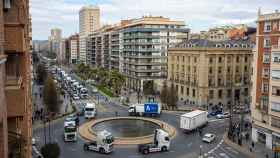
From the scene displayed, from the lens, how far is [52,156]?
36.1 meters

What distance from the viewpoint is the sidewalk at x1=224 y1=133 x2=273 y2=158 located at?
4343cm

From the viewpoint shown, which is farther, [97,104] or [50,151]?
[97,104]

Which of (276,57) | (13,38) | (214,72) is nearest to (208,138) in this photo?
(276,57)

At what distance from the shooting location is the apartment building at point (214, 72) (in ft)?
263

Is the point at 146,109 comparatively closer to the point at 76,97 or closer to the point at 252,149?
the point at 252,149

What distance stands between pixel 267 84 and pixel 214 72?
33549 mm

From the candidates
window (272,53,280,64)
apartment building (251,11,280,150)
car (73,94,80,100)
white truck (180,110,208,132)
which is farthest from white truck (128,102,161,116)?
car (73,94,80,100)

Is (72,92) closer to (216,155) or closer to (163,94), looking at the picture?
(163,94)

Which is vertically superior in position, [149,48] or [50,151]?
[149,48]

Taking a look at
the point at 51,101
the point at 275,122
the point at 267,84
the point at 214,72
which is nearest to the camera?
the point at 275,122

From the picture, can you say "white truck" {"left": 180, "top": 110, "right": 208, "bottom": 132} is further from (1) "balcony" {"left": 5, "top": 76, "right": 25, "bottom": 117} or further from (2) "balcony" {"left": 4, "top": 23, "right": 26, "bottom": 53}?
(2) "balcony" {"left": 4, "top": 23, "right": 26, "bottom": 53}

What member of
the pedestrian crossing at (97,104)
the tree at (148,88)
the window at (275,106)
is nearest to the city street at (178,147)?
the window at (275,106)

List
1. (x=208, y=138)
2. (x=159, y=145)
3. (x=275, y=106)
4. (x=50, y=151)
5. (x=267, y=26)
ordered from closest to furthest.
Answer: (x=50, y=151), (x=159, y=145), (x=275, y=106), (x=267, y=26), (x=208, y=138)

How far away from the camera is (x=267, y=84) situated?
47469 mm
